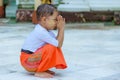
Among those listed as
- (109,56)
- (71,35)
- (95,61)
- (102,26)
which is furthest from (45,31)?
(102,26)

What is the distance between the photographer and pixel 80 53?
6.71 meters

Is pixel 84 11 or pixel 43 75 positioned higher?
pixel 43 75

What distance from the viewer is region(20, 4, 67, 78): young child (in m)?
4.80

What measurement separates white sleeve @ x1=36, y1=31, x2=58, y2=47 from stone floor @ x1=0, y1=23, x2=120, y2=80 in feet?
1.34

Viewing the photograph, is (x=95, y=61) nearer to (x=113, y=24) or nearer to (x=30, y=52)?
(x=30, y=52)

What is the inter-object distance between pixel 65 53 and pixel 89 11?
5044 mm

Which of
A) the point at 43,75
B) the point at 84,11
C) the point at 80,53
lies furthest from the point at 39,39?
the point at 84,11

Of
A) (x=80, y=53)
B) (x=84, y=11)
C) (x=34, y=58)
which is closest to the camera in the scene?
(x=34, y=58)

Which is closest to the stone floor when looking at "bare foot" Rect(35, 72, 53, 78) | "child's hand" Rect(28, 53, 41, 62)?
"bare foot" Rect(35, 72, 53, 78)

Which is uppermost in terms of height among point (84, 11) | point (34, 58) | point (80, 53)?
point (34, 58)

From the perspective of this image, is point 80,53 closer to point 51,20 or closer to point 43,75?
point 51,20

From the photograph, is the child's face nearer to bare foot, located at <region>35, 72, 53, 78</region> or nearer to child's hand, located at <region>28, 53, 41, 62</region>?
child's hand, located at <region>28, 53, 41, 62</region>

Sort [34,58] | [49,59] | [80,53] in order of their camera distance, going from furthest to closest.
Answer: [80,53]
[34,58]
[49,59]

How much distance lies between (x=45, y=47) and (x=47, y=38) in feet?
0.35
